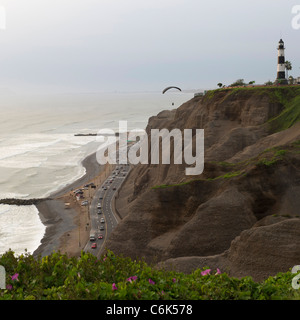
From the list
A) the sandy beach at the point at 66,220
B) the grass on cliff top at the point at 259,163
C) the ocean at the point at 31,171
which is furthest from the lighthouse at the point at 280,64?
the ocean at the point at 31,171

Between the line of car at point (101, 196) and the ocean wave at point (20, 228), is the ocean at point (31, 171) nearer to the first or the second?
the ocean wave at point (20, 228)

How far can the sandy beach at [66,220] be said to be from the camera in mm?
60781

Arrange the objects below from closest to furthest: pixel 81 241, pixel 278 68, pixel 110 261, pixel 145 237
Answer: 1. pixel 110 261
2. pixel 145 237
3. pixel 81 241
4. pixel 278 68

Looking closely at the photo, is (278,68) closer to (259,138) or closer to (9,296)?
(259,138)

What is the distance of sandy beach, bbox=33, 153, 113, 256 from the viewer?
60781 millimetres

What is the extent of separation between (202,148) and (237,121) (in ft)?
38.3

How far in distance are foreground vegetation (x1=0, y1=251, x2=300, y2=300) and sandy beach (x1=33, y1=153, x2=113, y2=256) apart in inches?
1531

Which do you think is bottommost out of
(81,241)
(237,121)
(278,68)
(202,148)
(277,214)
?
(81,241)

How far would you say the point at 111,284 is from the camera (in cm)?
1692

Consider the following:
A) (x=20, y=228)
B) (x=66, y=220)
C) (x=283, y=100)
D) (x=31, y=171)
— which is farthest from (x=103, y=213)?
(x=31, y=171)

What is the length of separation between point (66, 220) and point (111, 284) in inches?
2317

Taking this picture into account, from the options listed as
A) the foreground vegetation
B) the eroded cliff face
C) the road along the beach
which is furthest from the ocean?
the foreground vegetation

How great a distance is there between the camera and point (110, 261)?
1975cm

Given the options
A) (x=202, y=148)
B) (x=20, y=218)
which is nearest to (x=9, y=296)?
(x=202, y=148)
